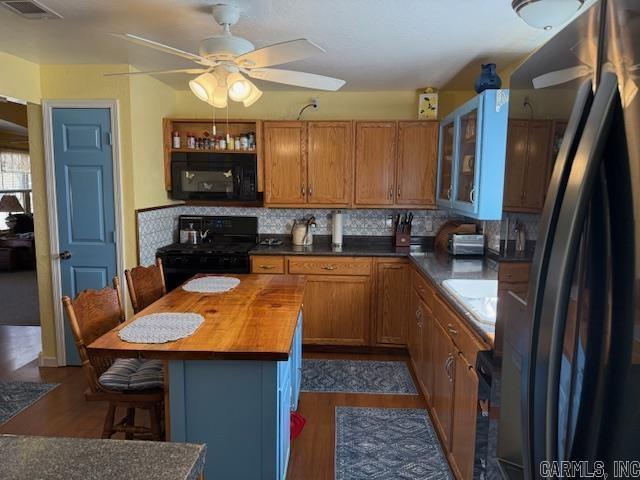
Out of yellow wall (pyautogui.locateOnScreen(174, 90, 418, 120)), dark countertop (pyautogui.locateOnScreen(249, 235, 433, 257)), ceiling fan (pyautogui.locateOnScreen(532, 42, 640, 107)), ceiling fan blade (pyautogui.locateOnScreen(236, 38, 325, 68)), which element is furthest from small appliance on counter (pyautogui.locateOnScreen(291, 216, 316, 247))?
ceiling fan (pyautogui.locateOnScreen(532, 42, 640, 107))

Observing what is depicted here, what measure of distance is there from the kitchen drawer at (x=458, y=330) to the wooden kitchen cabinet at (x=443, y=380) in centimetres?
6

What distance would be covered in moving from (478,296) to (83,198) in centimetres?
302

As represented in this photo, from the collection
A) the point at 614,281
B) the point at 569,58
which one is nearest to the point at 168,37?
the point at 569,58

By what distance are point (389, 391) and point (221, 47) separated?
2.54 meters

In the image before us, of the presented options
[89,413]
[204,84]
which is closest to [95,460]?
[204,84]

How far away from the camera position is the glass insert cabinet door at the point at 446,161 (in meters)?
3.48

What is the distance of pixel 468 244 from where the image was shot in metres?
3.57

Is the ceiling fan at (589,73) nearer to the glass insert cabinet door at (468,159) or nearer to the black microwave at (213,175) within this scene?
the glass insert cabinet door at (468,159)

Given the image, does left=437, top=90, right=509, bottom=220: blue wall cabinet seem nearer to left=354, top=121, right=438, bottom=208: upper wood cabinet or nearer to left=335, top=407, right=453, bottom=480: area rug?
left=354, top=121, right=438, bottom=208: upper wood cabinet

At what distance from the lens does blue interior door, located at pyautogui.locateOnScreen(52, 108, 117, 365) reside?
3.36m

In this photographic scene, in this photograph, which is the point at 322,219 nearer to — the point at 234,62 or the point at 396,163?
the point at 396,163

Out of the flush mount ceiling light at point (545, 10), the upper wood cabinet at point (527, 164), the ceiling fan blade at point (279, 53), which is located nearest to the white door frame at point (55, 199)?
the ceiling fan blade at point (279, 53)

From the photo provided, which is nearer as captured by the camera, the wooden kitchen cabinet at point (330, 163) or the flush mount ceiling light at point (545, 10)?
the flush mount ceiling light at point (545, 10)

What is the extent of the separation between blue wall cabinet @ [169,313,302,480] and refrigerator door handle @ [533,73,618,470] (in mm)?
1332
